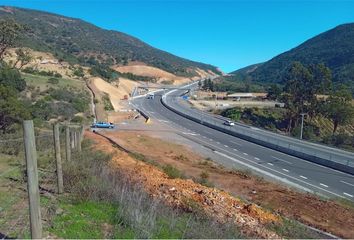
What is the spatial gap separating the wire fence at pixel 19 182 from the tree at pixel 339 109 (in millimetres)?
72476

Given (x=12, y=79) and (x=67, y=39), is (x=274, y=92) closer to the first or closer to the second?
(x=12, y=79)

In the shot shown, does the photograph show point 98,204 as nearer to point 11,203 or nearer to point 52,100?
point 11,203

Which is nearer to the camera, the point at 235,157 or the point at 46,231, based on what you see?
the point at 46,231

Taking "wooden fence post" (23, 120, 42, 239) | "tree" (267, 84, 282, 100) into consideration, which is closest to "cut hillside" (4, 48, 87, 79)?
"tree" (267, 84, 282, 100)

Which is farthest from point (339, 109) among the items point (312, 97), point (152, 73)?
point (152, 73)

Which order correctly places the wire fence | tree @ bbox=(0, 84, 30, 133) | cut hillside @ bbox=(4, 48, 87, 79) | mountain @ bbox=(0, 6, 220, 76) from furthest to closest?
mountain @ bbox=(0, 6, 220, 76) → cut hillside @ bbox=(4, 48, 87, 79) → tree @ bbox=(0, 84, 30, 133) → the wire fence

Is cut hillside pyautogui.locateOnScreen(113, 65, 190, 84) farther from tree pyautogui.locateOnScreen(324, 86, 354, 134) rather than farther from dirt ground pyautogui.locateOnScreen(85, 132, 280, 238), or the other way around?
dirt ground pyautogui.locateOnScreen(85, 132, 280, 238)

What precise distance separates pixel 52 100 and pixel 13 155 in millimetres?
35932

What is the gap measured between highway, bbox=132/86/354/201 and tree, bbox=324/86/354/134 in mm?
33095

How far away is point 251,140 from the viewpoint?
168ft

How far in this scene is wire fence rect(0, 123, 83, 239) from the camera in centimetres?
715

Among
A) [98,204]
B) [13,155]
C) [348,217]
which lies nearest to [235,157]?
[348,217]

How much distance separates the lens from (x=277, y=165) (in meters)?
36.2

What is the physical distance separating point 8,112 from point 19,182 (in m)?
14.2
